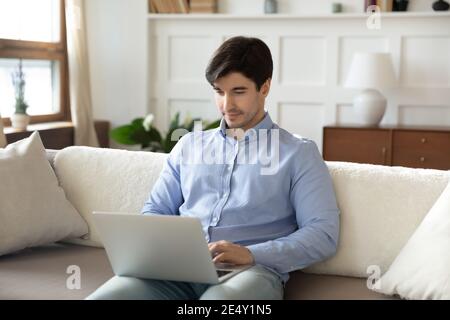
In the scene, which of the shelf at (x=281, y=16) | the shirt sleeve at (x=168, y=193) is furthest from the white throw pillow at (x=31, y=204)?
the shelf at (x=281, y=16)

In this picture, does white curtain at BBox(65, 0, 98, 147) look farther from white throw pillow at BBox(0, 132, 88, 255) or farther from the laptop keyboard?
the laptop keyboard

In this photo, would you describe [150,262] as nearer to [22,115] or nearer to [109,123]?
[22,115]

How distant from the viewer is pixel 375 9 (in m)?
4.64

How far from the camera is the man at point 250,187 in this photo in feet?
6.24

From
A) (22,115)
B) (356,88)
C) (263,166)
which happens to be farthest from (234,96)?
(356,88)

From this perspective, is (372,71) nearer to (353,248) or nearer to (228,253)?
(353,248)

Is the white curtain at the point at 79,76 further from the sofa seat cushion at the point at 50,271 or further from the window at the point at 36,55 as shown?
the sofa seat cushion at the point at 50,271

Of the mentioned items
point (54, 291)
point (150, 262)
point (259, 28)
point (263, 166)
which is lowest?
point (54, 291)

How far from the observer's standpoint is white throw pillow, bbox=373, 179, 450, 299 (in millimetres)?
1809

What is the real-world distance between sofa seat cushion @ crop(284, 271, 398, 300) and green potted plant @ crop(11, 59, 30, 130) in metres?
2.49

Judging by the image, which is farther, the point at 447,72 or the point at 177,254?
the point at 447,72

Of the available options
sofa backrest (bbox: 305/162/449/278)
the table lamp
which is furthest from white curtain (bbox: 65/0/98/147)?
sofa backrest (bbox: 305/162/449/278)

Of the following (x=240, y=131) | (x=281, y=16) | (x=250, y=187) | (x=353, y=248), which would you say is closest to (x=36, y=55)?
(x=281, y=16)

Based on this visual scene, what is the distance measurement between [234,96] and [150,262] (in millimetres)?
574
